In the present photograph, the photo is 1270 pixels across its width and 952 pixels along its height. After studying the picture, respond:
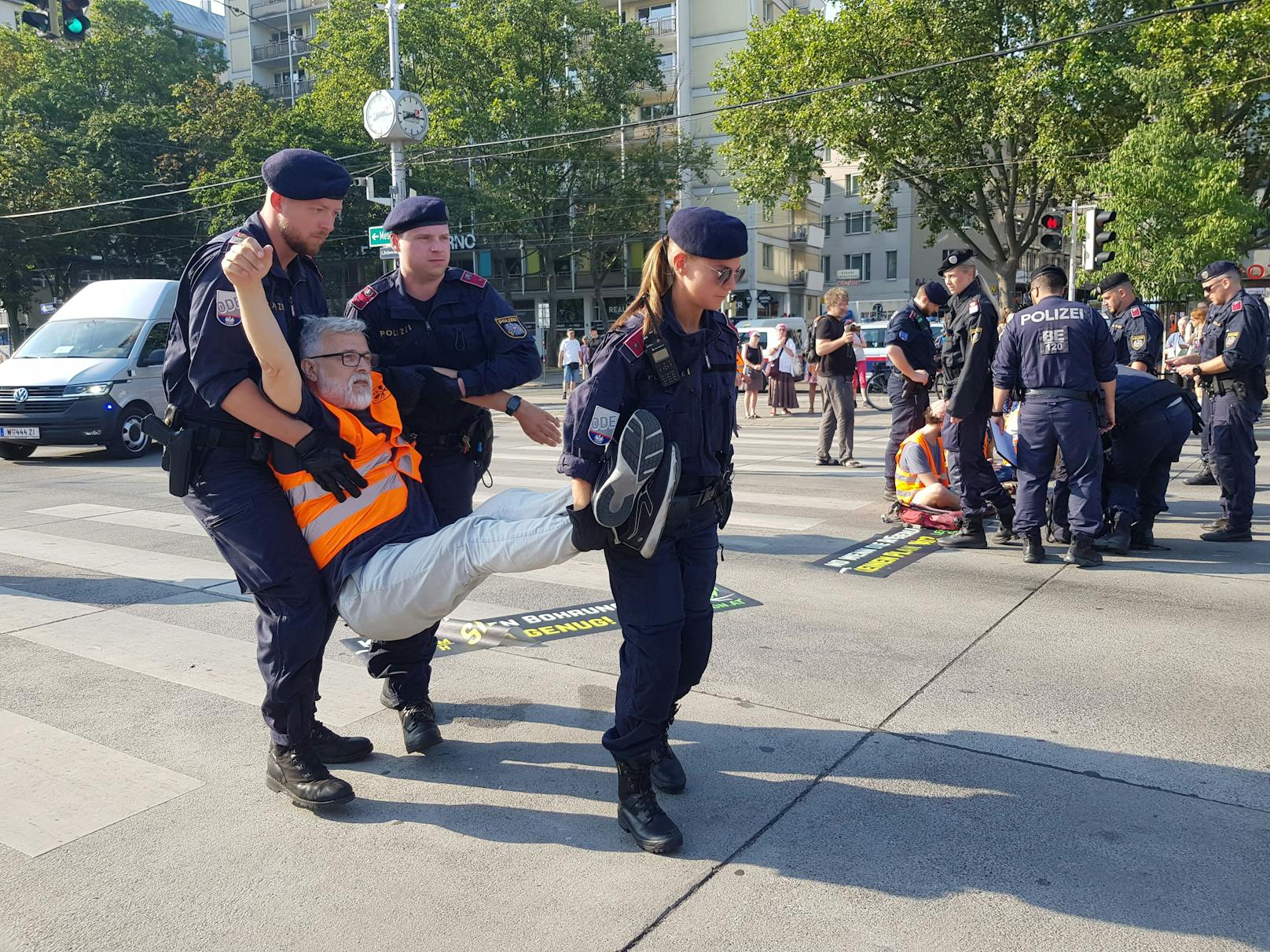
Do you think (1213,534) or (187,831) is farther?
(1213,534)

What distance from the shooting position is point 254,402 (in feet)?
9.69

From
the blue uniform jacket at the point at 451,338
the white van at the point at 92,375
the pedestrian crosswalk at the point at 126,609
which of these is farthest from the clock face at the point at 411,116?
the blue uniform jacket at the point at 451,338

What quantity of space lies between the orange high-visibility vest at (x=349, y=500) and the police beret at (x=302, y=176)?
1.96 feet

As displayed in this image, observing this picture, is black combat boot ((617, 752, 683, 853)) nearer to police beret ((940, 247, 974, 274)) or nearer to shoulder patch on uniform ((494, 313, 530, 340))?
shoulder patch on uniform ((494, 313, 530, 340))

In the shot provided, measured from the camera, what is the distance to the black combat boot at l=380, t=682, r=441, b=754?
3.68 metres

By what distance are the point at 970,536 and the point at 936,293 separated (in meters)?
2.16

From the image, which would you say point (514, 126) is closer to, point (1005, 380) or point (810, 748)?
point (1005, 380)

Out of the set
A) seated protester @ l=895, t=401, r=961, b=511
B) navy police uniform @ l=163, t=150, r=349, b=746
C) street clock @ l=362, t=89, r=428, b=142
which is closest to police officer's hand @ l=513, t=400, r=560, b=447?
navy police uniform @ l=163, t=150, r=349, b=746

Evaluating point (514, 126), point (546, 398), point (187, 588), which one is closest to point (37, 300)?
point (514, 126)

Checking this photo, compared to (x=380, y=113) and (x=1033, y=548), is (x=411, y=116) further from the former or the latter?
(x=1033, y=548)

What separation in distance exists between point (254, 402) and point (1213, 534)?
6.85m

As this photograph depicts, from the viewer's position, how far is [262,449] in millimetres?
3078

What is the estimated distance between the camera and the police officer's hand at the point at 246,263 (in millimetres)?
2742

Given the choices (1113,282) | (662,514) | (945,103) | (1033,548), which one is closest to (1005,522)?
(1033,548)
